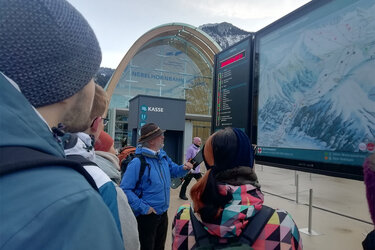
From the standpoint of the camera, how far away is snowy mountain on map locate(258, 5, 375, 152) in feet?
5.24

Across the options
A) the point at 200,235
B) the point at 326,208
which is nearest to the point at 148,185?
the point at 200,235

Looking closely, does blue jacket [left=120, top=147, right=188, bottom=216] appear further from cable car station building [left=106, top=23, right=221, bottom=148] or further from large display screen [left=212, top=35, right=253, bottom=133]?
cable car station building [left=106, top=23, right=221, bottom=148]

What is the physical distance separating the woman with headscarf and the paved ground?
10.2ft

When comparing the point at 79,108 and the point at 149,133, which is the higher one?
the point at 79,108

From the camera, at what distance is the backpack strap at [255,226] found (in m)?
1.26

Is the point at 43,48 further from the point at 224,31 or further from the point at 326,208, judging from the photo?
the point at 224,31

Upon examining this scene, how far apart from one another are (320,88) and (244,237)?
123 cm

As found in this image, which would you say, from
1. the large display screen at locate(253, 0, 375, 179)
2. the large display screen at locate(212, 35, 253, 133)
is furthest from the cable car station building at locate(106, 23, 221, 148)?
the large display screen at locate(253, 0, 375, 179)

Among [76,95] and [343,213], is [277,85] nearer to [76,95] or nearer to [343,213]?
[76,95]

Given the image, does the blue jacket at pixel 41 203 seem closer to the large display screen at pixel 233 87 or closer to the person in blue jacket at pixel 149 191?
the large display screen at pixel 233 87

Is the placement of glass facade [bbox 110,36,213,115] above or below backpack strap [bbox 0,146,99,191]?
above

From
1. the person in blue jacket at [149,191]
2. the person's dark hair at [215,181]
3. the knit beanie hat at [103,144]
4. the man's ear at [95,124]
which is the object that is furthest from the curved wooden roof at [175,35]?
the person's dark hair at [215,181]

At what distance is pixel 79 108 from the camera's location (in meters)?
0.78

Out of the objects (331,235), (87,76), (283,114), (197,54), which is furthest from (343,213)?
(197,54)
